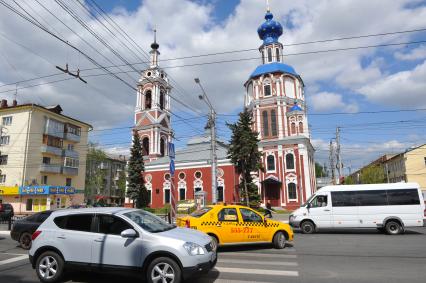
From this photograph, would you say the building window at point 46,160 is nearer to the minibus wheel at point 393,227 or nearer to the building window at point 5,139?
the building window at point 5,139

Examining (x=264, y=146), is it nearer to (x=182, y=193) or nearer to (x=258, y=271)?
(x=182, y=193)

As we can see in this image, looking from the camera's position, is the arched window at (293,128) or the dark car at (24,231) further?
the arched window at (293,128)

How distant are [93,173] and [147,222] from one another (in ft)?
212

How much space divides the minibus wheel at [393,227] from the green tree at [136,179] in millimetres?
35385

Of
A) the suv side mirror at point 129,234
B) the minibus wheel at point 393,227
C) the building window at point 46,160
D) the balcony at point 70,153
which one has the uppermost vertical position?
the balcony at point 70,153

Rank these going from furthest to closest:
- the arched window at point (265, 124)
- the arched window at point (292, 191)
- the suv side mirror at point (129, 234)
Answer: the arched window at point (265, 124) < the arched window at point (292, 191) < the suv side mirror at point (129, 234)

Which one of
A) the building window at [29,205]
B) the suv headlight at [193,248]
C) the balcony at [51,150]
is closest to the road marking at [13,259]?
the suv headlight at [193,248]

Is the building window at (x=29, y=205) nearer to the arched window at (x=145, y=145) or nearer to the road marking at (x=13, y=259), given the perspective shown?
the arched window at (x=145, y=145)

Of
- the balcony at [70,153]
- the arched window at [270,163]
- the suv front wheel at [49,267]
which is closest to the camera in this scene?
the suv front wheel at [49,267]

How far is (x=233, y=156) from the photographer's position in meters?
37.2

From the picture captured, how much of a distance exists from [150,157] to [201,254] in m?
50.1

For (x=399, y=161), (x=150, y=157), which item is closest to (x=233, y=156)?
(x=150, y=157)

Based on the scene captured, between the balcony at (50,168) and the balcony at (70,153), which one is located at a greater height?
the balcony at (70,153)

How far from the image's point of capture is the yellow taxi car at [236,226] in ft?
35.5
